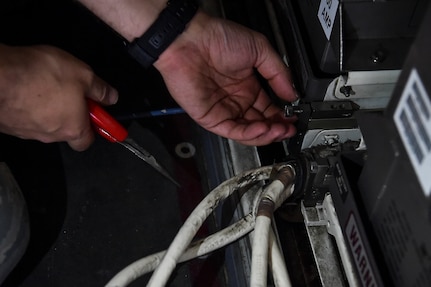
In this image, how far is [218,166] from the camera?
1169mm

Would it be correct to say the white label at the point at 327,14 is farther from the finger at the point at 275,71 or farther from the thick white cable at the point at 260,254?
the thick white cable at the point at 260,254

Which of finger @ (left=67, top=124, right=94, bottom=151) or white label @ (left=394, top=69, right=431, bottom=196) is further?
finger @ (left=67, top=124, right=94, bottom=151)

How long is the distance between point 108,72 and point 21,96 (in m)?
0.53

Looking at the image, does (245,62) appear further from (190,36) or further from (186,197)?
(186,197)

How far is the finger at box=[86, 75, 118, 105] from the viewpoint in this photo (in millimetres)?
909

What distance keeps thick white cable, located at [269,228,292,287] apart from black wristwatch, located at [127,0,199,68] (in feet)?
1.30

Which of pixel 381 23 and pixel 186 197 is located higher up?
pixel 381 23

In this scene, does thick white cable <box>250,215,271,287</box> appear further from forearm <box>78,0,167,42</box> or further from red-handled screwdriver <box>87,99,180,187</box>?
forearm <box>78,0,167,42</box>

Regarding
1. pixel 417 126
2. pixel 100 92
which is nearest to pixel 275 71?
pixel 100 92

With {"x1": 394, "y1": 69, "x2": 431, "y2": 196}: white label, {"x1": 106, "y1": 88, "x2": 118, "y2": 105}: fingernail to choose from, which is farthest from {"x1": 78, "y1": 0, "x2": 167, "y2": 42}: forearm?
{"x1": 394, "y1": 69, "x2": 431, "y2": 196}: white label

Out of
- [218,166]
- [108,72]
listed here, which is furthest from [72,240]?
[108,72]

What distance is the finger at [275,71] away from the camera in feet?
3.31

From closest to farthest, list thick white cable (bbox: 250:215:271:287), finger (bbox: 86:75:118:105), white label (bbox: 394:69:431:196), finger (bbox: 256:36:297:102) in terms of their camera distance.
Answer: white label (bbox: 394:69:431:196)
thick white cable (bbox: 250:215:271:287)
finger (bbox: 86:75:118:105)
finger (bbox: 256:36:297:102)

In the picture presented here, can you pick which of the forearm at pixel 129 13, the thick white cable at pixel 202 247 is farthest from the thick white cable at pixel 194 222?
the forearm at pixel 129 13
